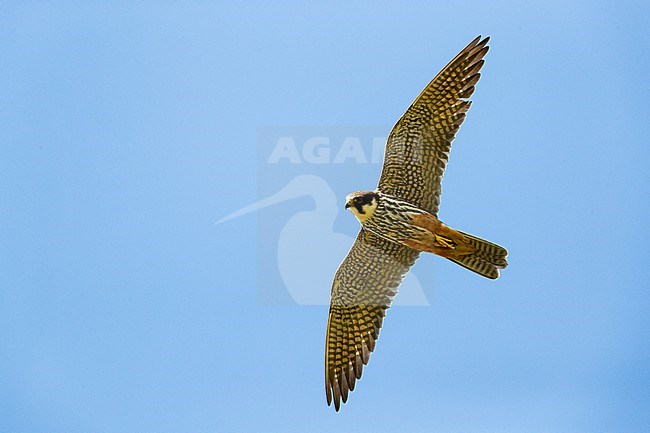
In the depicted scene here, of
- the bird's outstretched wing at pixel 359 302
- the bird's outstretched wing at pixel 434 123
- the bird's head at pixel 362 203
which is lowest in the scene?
the bird's outstretched wing at pixel 359 302

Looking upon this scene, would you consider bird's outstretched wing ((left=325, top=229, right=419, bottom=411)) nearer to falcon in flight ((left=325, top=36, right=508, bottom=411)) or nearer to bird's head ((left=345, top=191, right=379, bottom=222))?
falcon in flight ((left=325, top=36, right=508, bottom=411))

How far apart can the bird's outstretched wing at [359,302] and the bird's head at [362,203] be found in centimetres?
46

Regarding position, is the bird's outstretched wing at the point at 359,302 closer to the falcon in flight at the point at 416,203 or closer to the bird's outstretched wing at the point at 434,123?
the falcon in flight at the point at 416,203

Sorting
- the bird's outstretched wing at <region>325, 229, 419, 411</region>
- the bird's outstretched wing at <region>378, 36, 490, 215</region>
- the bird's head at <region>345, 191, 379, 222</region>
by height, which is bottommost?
the bird's outstretched wing at <region>325, 229, 419, 411</region>

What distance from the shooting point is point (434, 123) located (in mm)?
9289

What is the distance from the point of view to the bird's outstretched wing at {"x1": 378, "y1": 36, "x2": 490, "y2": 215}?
30.3ft

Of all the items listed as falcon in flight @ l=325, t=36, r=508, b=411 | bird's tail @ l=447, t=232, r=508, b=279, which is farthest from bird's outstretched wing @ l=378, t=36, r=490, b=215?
bird's tail @ l=447, t=232, r=508, b=279

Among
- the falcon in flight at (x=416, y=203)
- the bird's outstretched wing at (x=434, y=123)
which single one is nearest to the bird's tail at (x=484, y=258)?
the falcon in flight at (x=416, y=203)

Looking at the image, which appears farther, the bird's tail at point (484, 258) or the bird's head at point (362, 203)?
the bird's head at point (362, 203)

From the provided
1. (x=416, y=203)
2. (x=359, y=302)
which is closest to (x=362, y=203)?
(x=416, y=203)

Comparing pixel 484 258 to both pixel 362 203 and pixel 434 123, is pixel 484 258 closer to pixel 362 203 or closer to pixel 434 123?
pixel 362 203

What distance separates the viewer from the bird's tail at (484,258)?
30.1 ft

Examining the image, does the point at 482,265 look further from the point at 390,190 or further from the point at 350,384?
the point at 350,384

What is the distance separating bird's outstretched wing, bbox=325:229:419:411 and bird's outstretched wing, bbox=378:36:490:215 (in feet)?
2.73
